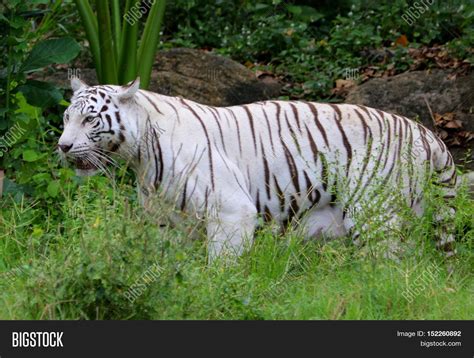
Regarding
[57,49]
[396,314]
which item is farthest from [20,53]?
[396,314]

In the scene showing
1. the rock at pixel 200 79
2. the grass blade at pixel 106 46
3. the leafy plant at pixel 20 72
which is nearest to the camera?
the leafy plant at pixel 20 72

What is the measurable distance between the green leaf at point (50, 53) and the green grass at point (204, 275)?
47.3 inches

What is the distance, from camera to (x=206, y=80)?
1030cm

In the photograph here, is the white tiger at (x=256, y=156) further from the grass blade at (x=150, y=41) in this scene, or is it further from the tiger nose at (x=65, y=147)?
the grass blade at (x=150, y=41)

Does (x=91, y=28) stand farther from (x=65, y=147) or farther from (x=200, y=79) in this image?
(x=65, y=147)

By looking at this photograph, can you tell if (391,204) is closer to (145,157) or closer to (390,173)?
(390,173)

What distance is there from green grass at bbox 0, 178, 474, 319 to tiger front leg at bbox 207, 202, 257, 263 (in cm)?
8

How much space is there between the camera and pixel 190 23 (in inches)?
496

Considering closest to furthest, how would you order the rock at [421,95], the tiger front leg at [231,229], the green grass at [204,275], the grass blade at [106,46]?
the green grass at [204,275] < the tiger front leg at [231,229] < the grass blade at [106,46] < the rock at [421,95]

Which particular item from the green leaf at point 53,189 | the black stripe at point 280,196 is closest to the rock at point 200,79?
the green leaf at point 53,189

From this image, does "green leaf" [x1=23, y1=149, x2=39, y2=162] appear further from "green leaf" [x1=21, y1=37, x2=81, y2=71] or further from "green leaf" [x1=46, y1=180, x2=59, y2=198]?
"green leaf" [x1=21, y1=37, x2=81, y2=71]

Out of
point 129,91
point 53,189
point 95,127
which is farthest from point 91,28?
point 95,127

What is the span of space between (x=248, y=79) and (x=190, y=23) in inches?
93.4

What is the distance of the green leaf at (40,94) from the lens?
802 cm
